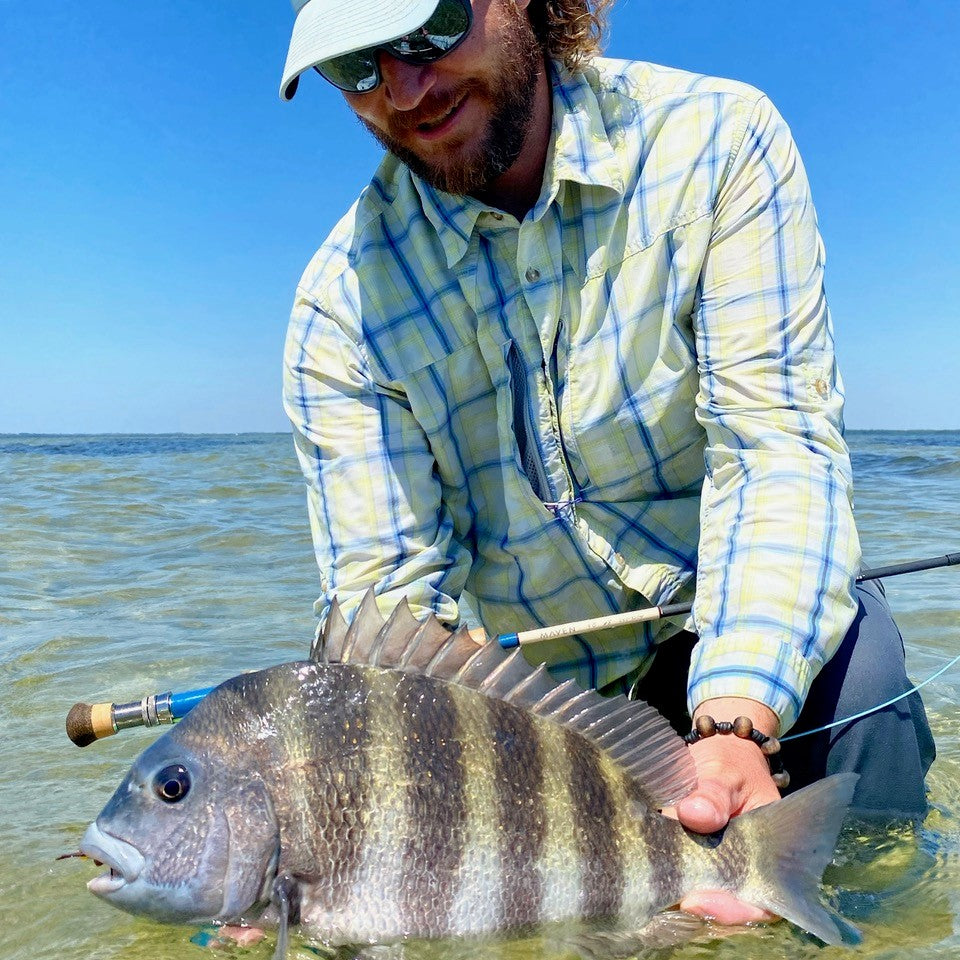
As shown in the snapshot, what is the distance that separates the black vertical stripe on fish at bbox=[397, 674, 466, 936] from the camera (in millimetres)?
1951

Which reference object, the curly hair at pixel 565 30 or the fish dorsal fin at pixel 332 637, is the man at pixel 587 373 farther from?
the fish dorsal fin at pixel 332 637

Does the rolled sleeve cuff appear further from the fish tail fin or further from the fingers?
the fingers

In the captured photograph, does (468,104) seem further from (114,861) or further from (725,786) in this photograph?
(114,861)

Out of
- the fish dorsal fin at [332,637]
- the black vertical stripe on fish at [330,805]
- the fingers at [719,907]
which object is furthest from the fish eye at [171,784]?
Answer: the fingers at [719,907]

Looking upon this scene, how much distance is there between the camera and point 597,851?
2018 mm

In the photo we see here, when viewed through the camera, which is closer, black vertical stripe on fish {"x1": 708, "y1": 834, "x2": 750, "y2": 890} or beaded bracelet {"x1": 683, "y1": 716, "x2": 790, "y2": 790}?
black vertical stripe on fish {"x1": 708, "y1": 834, "x2": 750, "y2": 890}

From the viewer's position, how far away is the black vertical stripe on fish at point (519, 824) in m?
1.98

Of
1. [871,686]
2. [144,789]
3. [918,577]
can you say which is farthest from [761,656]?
[918,577]

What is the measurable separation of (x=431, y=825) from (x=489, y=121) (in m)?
1.77

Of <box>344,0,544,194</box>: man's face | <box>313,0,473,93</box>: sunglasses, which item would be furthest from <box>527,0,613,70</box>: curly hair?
<box>313,0,473,93</box>: sunglasses

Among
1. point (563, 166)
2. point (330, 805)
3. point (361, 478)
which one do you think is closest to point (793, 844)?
point (330, 805)

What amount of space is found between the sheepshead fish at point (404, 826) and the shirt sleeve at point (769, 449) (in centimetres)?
37

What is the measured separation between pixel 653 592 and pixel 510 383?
700mm

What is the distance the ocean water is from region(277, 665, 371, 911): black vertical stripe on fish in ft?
0.68
